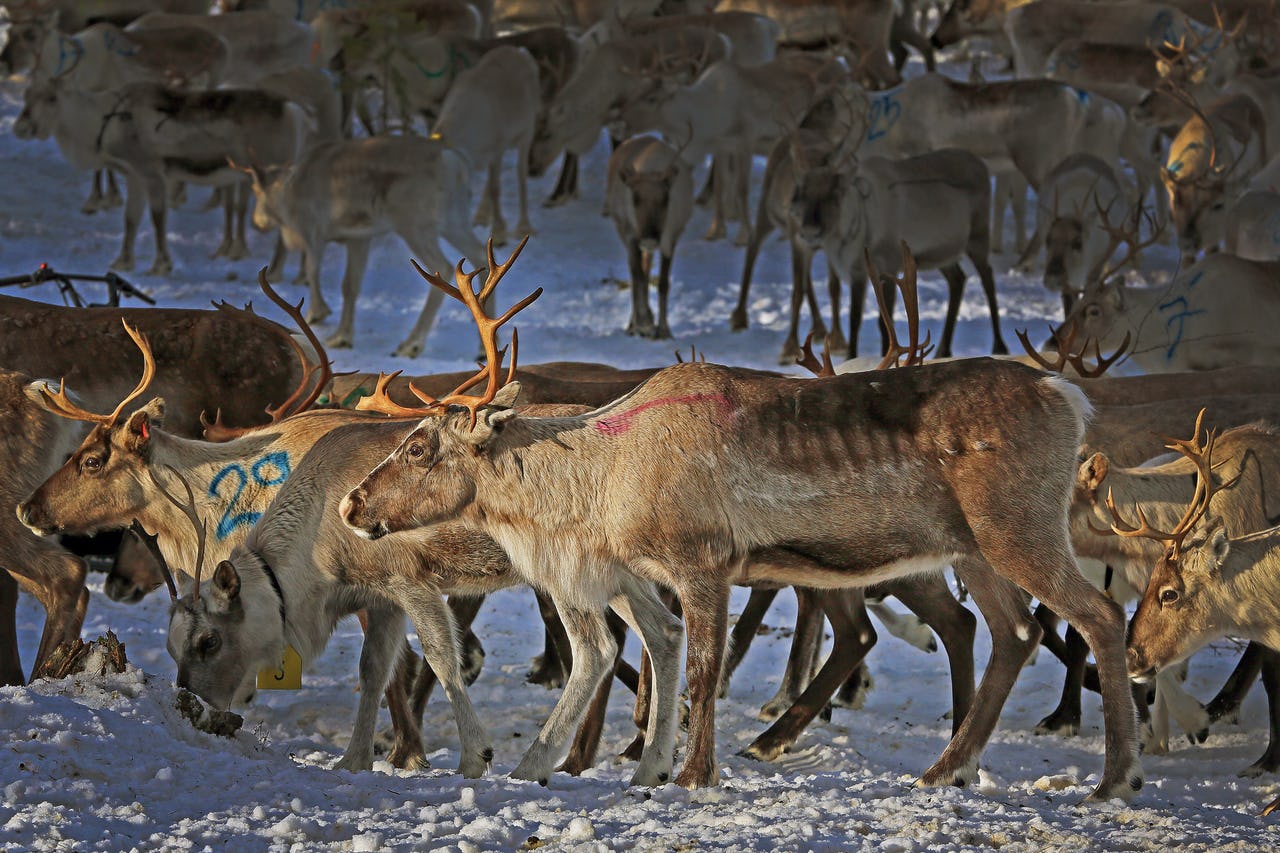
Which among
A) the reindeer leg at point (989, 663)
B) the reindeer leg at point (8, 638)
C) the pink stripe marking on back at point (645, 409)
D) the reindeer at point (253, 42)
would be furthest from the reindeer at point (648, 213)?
the pink stripe marking on back at point (645, 409)

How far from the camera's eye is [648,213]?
13984mm

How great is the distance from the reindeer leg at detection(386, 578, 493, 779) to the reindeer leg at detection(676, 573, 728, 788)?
0.79 m

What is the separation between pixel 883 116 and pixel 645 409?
11.3m

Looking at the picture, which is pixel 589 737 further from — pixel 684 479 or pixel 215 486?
pixel 215 486

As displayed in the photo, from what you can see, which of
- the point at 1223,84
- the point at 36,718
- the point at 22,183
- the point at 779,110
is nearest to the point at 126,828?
the point at 36,718

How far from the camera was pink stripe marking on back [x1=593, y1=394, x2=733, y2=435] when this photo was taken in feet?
19.0

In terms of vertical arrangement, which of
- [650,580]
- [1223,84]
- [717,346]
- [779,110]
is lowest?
[650,580]

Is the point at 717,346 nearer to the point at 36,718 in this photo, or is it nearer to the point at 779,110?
the point at 779,110

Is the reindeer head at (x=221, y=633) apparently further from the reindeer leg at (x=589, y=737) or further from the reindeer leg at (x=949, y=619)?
the reindeer leg at (x=949, y=619)

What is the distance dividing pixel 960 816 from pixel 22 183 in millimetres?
14365

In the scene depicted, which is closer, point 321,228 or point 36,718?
point 36,718

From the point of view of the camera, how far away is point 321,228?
13445 mm

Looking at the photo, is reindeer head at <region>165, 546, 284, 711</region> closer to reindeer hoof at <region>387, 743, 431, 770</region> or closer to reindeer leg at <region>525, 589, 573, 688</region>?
reindeer hoof at <region>387, 743, 431, 770</region>

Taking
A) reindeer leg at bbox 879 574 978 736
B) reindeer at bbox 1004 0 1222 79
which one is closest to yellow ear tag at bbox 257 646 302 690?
reindeer leg at bbox 879 574 978 736
